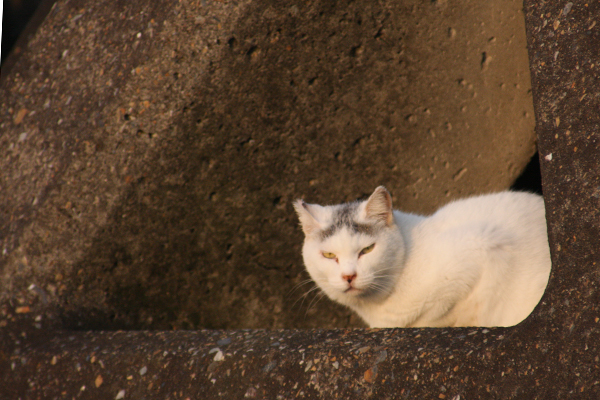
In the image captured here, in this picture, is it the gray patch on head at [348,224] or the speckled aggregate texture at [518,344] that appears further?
the gray patch on head at [348,224]

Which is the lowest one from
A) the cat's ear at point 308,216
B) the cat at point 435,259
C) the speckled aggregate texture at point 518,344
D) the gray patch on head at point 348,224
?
the cat at point 435,259

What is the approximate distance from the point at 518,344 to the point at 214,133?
1.83 metres

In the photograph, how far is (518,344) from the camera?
134 centimetres

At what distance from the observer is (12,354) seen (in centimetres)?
248

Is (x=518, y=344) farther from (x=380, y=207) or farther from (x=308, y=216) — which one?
(x=308, y=216)

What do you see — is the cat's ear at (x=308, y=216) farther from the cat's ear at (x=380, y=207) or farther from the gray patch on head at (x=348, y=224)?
the cat's ear at (x=380, y=207)

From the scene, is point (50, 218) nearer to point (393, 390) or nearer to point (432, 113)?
point (393, 390)

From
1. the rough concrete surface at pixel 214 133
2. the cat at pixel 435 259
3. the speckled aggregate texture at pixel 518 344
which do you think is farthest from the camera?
the rough concrete surface at pixel 214 133

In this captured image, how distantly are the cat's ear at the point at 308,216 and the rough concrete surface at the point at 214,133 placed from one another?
1.23ft

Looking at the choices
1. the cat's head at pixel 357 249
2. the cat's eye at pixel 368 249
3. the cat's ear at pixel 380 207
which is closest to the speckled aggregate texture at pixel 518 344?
the cat's head at pixel 357 249

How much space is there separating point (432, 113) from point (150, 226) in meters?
1.78

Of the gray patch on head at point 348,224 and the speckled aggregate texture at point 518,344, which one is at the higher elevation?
the speckled aggregate texture at point 518,344

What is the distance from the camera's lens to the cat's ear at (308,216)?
2572 millimetres

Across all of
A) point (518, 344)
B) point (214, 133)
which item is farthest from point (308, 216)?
point (518, 344)
